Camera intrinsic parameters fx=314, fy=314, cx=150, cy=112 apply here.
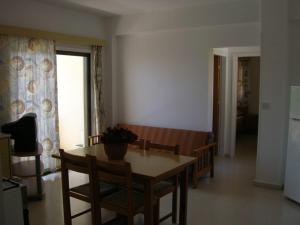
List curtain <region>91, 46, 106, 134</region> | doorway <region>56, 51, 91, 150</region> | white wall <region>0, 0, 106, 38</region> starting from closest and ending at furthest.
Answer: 1. white wall <region>0, 0, 106, 38</region>
2. doorway <region>56, 51, 91, 150</region>
3. curtain <region>91, 46, 106, 134</region>

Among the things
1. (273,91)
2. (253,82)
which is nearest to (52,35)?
(273,91)

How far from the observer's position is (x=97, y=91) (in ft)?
19.1

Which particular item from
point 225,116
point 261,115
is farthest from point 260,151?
point 225,116

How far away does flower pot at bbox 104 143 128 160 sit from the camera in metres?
2.98

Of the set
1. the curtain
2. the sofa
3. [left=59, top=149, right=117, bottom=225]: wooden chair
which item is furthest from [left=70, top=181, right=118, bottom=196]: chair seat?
the curtain

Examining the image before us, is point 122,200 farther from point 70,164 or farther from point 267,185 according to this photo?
point 267,185

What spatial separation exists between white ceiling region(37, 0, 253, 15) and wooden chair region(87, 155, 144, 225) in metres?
2.85

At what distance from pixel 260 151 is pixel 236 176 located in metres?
0.70

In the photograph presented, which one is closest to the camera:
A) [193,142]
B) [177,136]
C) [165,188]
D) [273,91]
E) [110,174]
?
[110,174]

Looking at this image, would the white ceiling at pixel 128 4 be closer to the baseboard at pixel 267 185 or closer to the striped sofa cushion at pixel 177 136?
the striped sofa cushion at pixel 177 136

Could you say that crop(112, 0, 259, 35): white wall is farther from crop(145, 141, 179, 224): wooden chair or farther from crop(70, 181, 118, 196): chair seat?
crop(70, 181, 118, 196): chair seat

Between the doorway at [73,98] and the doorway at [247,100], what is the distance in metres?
4.15

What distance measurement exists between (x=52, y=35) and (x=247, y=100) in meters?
5.97

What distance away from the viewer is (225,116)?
6.18m
